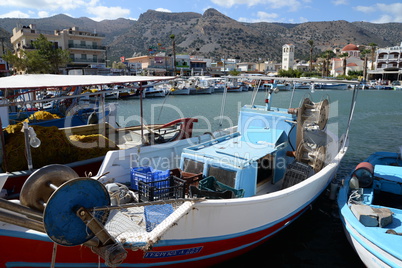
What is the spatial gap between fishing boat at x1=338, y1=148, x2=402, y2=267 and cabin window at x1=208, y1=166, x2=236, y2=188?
2.62 metres

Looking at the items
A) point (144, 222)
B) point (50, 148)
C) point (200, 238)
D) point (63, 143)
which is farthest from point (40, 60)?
point (200, 238)

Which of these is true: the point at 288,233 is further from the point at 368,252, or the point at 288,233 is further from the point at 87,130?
the point at 87,130

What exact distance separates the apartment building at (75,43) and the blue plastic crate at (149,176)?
53.2 meters

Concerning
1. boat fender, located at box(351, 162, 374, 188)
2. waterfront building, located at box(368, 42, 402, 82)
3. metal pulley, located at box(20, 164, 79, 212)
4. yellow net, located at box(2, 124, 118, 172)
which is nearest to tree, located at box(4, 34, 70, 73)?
yellow net, located at box(2, 124, 118, 172)

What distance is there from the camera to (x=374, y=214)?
236 inches

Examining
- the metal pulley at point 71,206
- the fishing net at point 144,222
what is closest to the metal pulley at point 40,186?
the metal pulley at point 71,206

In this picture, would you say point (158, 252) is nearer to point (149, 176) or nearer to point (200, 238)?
point (200, 238)

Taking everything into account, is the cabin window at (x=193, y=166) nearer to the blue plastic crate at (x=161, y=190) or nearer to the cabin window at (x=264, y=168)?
the blue plastic crate at (x=161, y=190)

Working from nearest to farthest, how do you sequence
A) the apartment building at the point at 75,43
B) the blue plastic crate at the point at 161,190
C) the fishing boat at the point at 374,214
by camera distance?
the blue plastic crate at the point at 161,190 < the fishing boat at the point at 374,214 < the apartment building at the point at 75,43

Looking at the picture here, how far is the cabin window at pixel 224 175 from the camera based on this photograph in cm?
636

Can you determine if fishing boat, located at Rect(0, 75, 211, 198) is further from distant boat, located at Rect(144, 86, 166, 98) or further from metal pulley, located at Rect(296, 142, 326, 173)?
distant boat, located at Rect(144, 86, 166, 98)

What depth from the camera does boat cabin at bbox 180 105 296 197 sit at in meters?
6.43

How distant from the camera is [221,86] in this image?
60.0 m

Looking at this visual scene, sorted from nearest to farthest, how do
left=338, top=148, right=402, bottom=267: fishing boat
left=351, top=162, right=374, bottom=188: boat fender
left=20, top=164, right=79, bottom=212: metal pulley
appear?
left=20, top=164, right=79, bottom=212: metal pulley → left=338, top=148, right=402, bottom=267: fishing boat → left=351, top=162, right=374, bottom=188: boat fender
